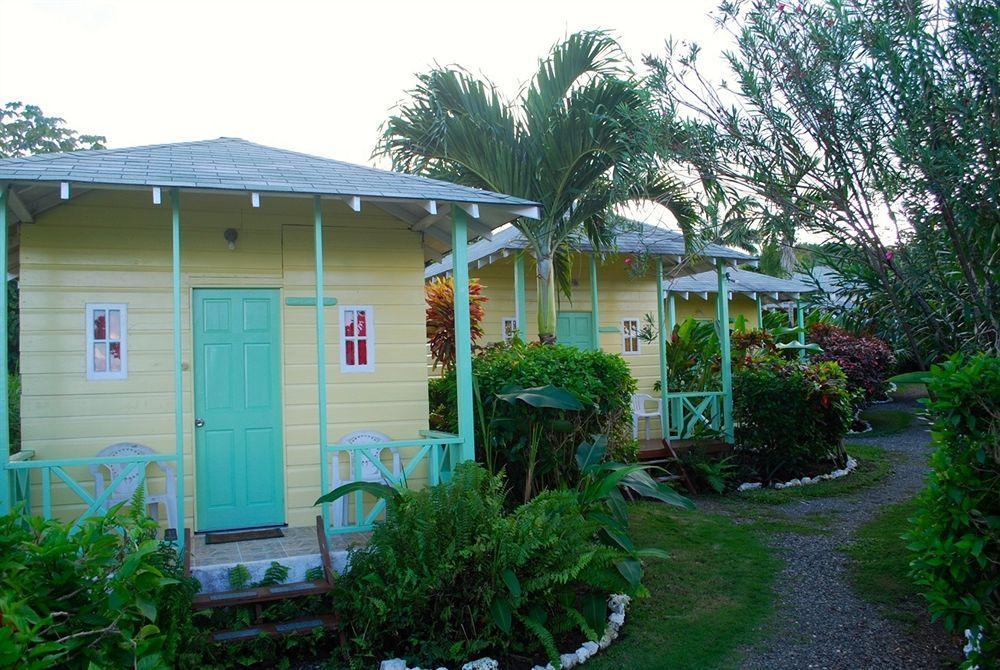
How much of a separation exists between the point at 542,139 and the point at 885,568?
594 centimetres

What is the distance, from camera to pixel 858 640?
5449 mm

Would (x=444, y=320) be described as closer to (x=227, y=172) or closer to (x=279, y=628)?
(x=227, y=172)

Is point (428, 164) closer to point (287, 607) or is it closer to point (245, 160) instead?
point (245, 160)

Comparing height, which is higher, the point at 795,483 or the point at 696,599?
the point at 795,483

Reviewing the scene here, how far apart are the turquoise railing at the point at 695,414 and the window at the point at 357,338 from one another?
5.56 metres

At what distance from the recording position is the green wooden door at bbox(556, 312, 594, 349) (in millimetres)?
12922

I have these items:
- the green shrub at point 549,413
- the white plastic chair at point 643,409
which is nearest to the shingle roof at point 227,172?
the green shrub at point 549,413

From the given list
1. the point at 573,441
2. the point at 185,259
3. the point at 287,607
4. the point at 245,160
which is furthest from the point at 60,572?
the point at 573,441

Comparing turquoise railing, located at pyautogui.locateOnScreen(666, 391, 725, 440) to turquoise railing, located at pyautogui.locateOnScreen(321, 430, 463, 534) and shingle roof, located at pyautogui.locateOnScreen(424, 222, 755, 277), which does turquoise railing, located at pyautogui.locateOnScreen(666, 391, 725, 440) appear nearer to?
shingle roof, located at pyautogui.locateOnScreen(424, 222, 755, 277)

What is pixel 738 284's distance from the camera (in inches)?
653

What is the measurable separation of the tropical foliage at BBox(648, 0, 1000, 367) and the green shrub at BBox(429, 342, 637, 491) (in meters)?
2.82

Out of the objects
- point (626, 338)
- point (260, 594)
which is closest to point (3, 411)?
point (260, 594)

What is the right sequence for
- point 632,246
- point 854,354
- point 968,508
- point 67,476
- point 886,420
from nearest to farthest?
point 968,508 → point 67,476 → point 632,246 → point 886,420 → point 854,354

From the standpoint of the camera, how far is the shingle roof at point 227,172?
5.76m
